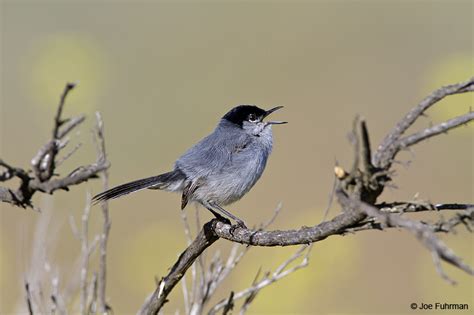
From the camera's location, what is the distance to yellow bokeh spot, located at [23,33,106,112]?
8992 mm

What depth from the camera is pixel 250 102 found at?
9.34 m

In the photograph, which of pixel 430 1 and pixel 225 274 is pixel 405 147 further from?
pixel 430 1

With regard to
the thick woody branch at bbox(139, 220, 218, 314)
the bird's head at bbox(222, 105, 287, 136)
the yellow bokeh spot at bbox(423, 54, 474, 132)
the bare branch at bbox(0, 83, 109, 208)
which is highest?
the yellow bokeh spot at bbox(423, 54, 474, 132)

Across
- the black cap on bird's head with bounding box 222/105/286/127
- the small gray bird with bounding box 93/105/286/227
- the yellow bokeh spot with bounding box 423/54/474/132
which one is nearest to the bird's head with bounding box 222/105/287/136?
the black cap on bird's head with bounding box 222/105/286/127

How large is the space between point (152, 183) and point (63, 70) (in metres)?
6.32

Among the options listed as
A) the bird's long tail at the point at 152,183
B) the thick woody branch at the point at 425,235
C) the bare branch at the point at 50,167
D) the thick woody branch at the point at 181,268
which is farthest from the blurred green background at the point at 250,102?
the thick woody branch at the point at 425,235

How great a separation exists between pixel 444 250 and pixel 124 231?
18.9 feet

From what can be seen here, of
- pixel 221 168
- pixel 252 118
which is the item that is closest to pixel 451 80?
pixel 252 118

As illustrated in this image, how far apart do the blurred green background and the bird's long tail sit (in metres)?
0.41

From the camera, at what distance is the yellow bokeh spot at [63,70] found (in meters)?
8.99

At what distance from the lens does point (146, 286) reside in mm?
5457

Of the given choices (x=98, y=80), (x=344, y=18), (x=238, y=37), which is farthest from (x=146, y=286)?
(x=344, y=18)

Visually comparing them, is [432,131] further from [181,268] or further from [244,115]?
[244,115]

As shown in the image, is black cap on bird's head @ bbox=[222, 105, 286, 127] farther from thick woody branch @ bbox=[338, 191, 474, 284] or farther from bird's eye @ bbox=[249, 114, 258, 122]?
thick woody branch @ bbox=[338, 191, 474, 284]
